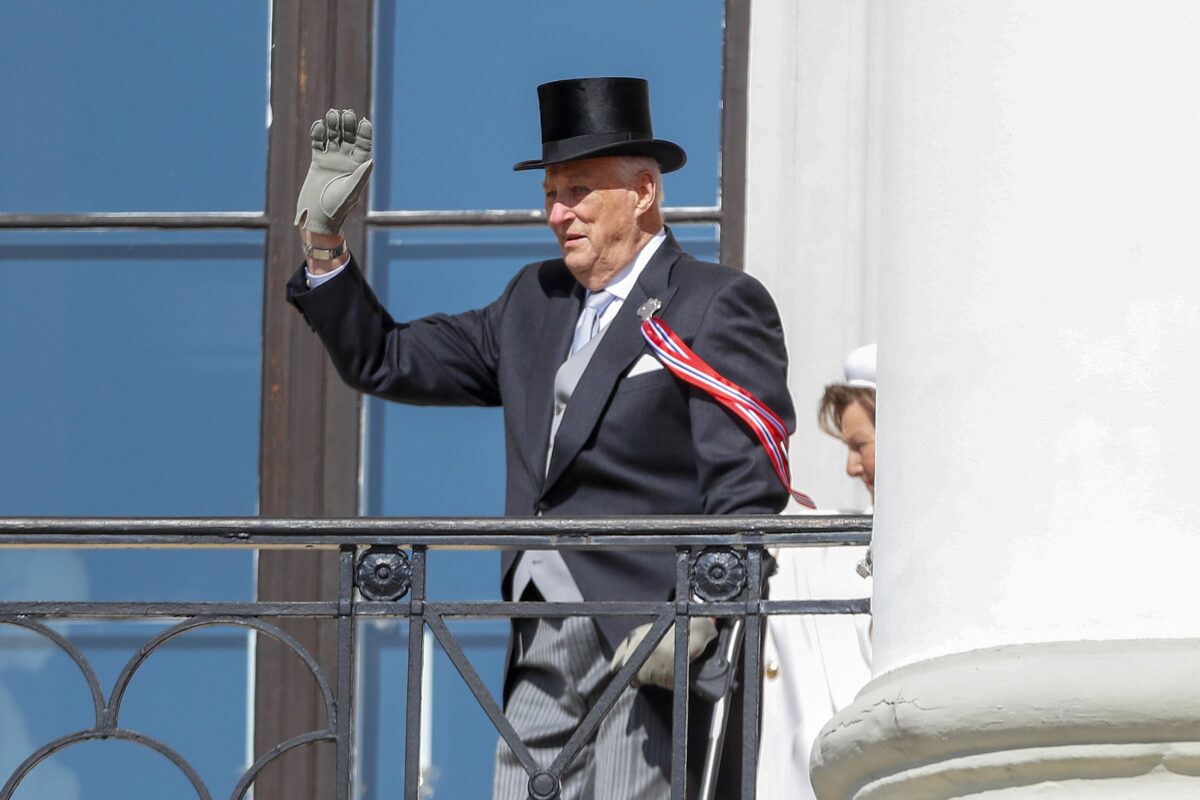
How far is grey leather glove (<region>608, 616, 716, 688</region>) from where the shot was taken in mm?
4496

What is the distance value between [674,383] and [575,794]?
0.71 metres

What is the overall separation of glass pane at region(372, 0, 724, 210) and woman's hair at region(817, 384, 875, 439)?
29.1 inches

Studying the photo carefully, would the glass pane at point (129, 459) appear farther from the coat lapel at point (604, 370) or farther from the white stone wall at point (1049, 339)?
the white stone wall at point (1049, 339)

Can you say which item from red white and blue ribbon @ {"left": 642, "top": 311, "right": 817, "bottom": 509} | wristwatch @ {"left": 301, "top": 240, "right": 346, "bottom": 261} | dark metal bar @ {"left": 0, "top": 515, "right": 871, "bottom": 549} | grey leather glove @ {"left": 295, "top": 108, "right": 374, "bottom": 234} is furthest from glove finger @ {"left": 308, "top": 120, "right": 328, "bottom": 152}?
dark metal bar @ {"left": 0, "top": 515, "right": 871, "bottom": 549}

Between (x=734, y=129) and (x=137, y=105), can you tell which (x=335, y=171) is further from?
(x=137, y=105)

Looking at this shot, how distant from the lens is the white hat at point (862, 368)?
18.7 feet

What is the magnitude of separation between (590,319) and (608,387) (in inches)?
8.5

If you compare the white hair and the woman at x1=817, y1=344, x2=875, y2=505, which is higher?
the white hair

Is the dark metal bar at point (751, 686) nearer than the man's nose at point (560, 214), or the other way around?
the dark metal bar at point (751, 686)

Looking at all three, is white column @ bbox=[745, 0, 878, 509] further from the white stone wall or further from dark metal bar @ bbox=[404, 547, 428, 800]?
the white stone wall

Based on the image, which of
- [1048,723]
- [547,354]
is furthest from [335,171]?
[1048,723]

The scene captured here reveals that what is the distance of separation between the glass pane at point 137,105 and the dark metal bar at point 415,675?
6.86 ft

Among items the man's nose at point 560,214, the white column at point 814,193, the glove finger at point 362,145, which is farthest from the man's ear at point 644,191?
the white column at point 814,193

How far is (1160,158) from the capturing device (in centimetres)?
352
